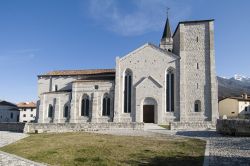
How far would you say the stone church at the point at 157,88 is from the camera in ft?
129

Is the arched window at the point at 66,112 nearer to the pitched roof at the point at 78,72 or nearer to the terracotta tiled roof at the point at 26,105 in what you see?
the pitched roof at the point at 78,72

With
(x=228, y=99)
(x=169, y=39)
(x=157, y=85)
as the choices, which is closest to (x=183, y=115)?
(x=157, y=85)

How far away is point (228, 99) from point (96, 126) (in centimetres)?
4767

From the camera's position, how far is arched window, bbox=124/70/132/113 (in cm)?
4100

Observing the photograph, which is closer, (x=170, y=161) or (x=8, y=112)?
(x=170, y=161)

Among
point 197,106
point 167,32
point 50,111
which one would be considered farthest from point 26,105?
point 197,106

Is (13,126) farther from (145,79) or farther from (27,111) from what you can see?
(27,111)

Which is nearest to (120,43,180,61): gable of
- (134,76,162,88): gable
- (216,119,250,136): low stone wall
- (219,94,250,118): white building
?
(134,76,162,88): gable

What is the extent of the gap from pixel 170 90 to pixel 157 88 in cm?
209

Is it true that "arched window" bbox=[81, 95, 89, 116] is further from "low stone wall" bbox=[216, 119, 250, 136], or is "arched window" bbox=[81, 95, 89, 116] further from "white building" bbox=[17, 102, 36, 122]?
"white building" bbox=[17, 102, 36, 122]

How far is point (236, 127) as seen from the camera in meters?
20.7

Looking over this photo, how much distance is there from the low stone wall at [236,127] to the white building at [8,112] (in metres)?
69.6

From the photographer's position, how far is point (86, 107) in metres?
43.4

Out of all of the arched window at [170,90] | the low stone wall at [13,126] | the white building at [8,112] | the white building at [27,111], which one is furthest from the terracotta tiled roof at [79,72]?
the white building at [8,112]
